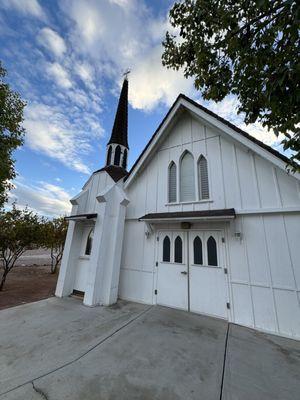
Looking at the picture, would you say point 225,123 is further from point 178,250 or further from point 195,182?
point 178,250

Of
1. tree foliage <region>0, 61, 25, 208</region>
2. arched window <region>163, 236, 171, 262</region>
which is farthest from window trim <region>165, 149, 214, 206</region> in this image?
tree foliage <region>0, 61, 25, 208</region>

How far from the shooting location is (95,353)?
10.7 ft

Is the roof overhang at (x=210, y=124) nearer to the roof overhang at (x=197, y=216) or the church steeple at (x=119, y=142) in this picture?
the roof overhang at (x=197, y=216)

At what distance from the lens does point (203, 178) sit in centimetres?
643

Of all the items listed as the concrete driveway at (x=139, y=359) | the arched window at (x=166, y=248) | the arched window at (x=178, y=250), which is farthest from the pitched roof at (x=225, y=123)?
the concrete driveway at (x=139, y=359)

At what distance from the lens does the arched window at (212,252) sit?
5574 millimetres

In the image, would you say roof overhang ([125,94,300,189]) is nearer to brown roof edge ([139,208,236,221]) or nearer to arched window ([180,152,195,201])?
arched window ([180,152,195,201])

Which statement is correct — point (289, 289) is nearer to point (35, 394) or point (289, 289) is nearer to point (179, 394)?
point (179, 394)

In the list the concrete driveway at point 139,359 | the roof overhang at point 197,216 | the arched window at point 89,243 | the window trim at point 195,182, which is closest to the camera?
the concrete driveway at point 139,359

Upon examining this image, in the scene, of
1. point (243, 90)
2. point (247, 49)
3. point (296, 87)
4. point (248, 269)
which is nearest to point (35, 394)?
point (248, 269)

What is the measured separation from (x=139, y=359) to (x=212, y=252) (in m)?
3.64

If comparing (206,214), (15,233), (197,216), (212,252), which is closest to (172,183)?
(197,216)

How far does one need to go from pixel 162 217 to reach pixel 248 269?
3061 mm

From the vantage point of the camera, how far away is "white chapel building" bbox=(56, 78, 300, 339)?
4734 millimetres
